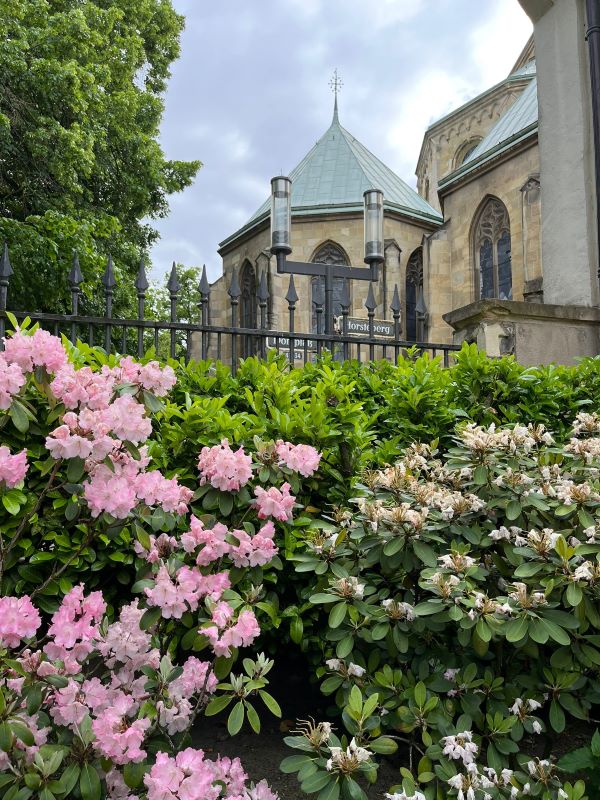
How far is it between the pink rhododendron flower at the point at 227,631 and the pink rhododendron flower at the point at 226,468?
469 millimetres

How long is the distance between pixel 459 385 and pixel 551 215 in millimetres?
3586

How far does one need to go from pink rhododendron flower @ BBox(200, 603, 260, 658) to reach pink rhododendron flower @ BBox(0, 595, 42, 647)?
465 mm

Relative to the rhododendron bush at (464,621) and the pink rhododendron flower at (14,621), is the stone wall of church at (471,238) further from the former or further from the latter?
the pink rhododendron flower at (14,621)

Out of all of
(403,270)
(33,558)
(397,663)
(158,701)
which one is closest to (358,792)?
(158,701)

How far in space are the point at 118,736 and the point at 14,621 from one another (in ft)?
1.33

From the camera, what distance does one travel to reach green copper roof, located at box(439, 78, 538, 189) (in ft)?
60.0

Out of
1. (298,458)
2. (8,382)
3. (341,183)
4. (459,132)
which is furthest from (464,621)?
(459,132)

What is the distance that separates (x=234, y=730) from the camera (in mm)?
1618

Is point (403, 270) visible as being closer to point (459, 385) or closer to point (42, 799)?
point (459, 385)

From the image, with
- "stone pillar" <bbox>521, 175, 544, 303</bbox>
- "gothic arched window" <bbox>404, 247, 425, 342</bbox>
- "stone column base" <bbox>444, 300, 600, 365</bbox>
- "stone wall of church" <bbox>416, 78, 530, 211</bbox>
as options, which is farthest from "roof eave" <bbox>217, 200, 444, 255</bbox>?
"stone column base" <bbox>444, 300, 600, 365</bbox>

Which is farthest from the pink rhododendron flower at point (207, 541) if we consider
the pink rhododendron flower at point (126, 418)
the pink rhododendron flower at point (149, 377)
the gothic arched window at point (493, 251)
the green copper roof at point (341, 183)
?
the green copper roof at point (341, 183)

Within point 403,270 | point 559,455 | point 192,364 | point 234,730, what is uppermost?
point 403,270

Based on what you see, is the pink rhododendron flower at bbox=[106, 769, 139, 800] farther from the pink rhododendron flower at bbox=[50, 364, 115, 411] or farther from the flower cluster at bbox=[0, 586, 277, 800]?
the pink rhododendron flower at bbox=[50, 364, 115, 411]

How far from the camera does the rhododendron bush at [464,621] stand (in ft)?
5.90
